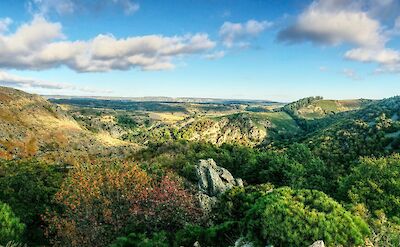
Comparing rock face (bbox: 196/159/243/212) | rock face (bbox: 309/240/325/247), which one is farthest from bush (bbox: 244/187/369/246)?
rock face (bbox: 196/159/243/212)

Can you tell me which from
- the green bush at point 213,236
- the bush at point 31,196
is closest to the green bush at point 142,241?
the green bush at point 213,236

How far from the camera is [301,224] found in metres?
20.8

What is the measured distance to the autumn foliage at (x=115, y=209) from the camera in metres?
31.3

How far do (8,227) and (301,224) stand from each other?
108 feet

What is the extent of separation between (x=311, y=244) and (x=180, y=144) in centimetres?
7396

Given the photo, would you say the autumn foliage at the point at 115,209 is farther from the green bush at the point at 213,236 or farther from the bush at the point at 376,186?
the bush at the point at 376,186

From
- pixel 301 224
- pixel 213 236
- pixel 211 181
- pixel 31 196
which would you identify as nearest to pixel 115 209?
pixel 213 236

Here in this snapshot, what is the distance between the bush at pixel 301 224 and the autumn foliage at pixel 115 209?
382 inches

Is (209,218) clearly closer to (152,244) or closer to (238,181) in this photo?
(152,244)

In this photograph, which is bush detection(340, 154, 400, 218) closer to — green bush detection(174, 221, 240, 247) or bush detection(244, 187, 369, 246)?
bush detection(244, 187, 369, 246)

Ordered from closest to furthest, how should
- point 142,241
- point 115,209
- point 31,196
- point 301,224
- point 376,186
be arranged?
point 301,224, point 142,241, point 115,209, point 376,186, point 31,196

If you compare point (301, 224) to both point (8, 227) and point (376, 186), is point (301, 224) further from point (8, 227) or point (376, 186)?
point (8, 227)

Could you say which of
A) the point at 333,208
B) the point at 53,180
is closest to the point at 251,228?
the point at 333,208

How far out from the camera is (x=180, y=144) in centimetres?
9288
